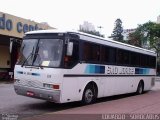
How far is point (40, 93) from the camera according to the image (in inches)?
471

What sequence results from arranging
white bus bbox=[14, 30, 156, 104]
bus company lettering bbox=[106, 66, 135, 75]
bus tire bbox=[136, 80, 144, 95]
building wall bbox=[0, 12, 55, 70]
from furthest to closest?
building wall bbox=[0, 12, 55, 70] → bus tire bbox=[136, 80, 144, 95] → bus company lettering bbox=[106, 66, 135, 75] → white bus bbox=[14, 30, 156, 104]

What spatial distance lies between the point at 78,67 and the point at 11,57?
2202 cm

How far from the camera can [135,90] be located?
19422 mm

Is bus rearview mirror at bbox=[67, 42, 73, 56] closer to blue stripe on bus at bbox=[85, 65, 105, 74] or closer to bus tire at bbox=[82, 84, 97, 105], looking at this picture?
blue stripe on bus at bbox=[85, 65, 105, 74]

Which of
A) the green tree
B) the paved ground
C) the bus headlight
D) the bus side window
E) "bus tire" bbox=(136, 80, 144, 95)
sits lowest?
the paved ground

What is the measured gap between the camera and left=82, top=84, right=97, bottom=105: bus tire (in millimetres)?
13451

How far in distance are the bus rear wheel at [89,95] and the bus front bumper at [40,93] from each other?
191cm

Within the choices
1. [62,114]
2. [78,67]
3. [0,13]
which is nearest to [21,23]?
[0,13]

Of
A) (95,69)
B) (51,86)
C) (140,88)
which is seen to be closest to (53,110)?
(51,86)

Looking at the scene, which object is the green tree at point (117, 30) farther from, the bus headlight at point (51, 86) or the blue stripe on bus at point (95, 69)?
the bus headlight at point (51, 86)

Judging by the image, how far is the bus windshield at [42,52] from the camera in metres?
12.1

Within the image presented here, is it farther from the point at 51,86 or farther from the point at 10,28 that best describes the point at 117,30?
the point at 51,86

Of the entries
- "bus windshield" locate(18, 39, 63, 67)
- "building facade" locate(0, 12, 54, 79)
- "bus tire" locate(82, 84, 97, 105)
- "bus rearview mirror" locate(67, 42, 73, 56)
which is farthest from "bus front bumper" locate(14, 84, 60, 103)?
"building facade" locate(0, 12, 54, 79)

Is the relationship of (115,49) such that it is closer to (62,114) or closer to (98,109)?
(98,109)
